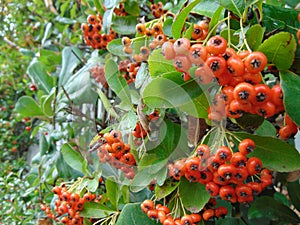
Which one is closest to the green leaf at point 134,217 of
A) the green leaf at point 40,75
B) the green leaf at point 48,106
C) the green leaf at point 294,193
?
the green leaf at point 294,193

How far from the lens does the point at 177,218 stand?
0.80m

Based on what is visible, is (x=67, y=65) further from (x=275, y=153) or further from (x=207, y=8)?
(x=275, y=153)

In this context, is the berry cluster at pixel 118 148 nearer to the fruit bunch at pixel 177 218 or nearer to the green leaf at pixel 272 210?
the fruit bunch at pixel 177 218

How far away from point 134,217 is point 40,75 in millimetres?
1080

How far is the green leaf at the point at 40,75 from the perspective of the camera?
1.75 m

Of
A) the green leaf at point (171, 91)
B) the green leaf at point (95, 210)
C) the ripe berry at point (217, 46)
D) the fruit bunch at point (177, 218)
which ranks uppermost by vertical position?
the ripe berry at point (217, 46)

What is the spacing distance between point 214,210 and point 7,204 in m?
1.52

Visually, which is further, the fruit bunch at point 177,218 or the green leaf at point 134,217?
the green leaf at point 134,217

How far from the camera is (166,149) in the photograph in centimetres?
88

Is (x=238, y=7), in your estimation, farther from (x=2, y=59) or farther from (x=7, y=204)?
(x=2, y=59)

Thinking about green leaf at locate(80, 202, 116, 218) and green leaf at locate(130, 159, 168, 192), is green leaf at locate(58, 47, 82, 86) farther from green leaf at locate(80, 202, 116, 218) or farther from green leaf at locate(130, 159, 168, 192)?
green leaf at locate(130, 159, 168, 192)

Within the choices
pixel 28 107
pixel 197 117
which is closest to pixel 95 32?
pixel 28 107

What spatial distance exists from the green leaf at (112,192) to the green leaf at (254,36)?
609 mm

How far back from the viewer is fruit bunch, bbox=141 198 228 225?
2.52 feet
